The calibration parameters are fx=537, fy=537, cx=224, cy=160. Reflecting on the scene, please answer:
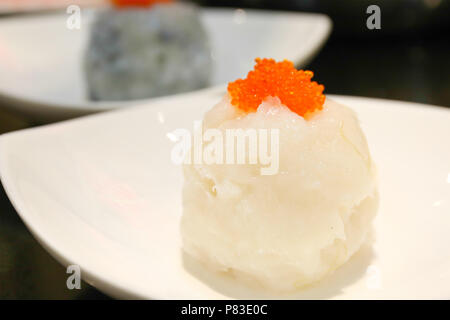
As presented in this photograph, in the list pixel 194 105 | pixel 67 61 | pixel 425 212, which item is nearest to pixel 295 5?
pixel 67 61

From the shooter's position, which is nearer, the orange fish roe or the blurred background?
the orange fish roe

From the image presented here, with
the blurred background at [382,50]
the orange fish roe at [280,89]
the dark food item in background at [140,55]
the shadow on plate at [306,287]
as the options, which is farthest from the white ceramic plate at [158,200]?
the blurred background at [382,50]

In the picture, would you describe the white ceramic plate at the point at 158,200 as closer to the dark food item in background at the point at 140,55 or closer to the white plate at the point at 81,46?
the dark food item in background at the point at 140,55

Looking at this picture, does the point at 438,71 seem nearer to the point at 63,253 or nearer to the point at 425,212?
the point at 425,212

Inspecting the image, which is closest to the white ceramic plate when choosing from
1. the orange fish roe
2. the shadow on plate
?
the shadow on plate

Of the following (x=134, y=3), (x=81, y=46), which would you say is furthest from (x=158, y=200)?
(x=81, y=46)

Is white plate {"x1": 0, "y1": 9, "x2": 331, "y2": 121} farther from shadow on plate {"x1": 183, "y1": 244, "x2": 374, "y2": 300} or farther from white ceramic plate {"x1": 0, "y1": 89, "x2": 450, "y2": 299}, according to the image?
shadow on plate {"x1": 183, "y1": 244, "x2": 374, "y2": 300}

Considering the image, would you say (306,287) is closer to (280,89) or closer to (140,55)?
(280,89)
